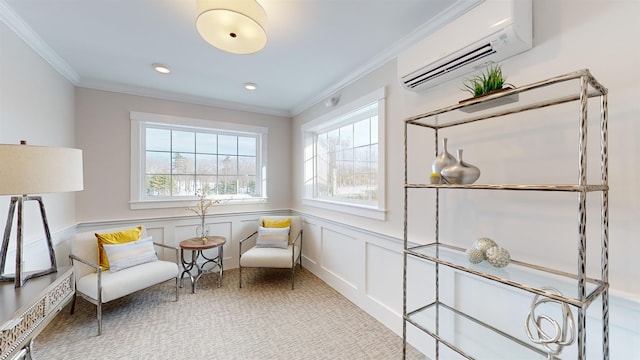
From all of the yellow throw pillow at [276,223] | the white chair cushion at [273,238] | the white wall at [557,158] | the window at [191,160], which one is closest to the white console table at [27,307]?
the window at [191,160]

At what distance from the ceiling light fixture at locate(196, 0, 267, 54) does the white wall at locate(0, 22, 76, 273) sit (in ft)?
5.10

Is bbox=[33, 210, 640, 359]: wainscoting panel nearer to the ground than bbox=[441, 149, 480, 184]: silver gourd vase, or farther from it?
nearer to the ground

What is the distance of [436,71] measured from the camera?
Answer: 169 centimetres

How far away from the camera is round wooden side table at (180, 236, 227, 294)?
2.94 meters

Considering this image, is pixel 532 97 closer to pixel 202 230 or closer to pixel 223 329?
pixel 223 329

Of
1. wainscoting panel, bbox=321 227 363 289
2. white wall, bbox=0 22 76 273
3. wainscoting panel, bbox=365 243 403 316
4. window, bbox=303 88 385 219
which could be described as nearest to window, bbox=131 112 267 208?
white wall, bbox=0 22 76 273

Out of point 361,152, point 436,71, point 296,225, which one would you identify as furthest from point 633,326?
point 296,225

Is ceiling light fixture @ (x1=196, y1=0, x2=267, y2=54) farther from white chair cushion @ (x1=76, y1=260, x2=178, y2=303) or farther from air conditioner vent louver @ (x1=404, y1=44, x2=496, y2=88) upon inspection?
white chair cushion @ (x1=76, y1=260, x2=178, y2=303)

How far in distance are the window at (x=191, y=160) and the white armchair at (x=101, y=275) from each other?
73cm

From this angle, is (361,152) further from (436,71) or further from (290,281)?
(290,281)

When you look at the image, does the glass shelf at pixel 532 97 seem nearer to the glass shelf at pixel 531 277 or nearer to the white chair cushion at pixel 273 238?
the glass shelf at pixel 531 277

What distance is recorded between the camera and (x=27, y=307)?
1300mm

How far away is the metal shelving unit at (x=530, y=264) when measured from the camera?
927mm

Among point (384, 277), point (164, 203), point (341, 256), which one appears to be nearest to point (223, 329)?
point (341, 256)
